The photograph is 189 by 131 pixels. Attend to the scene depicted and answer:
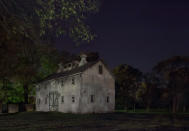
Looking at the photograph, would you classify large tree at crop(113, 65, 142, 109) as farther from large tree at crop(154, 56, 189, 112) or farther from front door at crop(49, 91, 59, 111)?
front door at crop(49, 91, 59, 111)

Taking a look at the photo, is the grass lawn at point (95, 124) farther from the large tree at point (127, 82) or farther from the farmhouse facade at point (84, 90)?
the large tree at point (127, 82)

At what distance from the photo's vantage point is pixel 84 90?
34.9 meters

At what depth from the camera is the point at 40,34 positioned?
1140cm

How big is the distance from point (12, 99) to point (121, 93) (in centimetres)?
2510

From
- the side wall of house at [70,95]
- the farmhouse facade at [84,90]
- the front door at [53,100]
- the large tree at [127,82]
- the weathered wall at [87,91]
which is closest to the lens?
the weathered wall at [87,91]

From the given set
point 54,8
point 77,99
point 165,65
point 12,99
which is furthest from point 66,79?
point 54,8

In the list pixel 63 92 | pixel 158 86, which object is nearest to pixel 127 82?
pixel 158 86

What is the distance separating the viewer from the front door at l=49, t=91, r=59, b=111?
133 ft

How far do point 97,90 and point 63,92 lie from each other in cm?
627

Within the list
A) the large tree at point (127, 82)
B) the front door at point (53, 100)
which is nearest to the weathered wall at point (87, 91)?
the front door at point (53, 100)

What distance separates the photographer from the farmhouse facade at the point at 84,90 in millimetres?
34844

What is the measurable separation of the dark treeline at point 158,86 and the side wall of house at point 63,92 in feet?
60.2

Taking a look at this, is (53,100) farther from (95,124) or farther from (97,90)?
(95,124)

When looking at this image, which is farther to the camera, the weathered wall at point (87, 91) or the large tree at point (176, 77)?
the large tree at point (176, 77)
